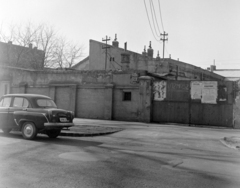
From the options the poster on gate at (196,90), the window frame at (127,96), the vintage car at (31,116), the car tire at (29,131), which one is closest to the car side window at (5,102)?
the vintage car at (31,116)

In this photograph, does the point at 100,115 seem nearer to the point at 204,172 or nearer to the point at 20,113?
the point at 20,113

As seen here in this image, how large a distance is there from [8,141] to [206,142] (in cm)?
766

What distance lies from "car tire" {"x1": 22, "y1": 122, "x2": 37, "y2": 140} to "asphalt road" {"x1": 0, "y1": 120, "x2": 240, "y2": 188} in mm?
373

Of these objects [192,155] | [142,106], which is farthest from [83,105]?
[192,155]

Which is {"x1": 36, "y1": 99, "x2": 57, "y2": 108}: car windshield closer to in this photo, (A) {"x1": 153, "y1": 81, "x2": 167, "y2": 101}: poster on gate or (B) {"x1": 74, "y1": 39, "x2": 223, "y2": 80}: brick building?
(A) {"x1": 153, "y1": 81, "x2": 167, "y2": 101}: poster on gate

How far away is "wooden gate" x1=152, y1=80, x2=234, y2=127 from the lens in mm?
15867

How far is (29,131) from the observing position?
9438 mm

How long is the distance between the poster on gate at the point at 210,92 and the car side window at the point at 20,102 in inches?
439

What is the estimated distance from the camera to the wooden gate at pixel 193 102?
52.1 ft

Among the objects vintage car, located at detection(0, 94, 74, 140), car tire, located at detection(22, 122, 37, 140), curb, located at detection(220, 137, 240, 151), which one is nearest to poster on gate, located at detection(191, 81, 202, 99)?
curb, located at detection(220, 137, 240, 151)

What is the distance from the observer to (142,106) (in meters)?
17.5

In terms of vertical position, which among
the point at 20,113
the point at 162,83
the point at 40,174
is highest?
the point at 162,83

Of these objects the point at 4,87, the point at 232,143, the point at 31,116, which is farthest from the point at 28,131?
the point at 4,87

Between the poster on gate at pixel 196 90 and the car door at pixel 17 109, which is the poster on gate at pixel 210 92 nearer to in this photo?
the poster on gate at pixel 196 90
